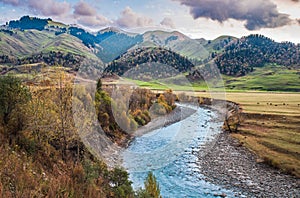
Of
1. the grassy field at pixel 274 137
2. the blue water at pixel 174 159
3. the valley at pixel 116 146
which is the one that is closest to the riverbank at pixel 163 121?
the valley at pixel 116 146

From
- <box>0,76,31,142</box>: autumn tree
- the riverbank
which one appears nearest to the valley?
<box>0,76,31,142</box>: autumn tree

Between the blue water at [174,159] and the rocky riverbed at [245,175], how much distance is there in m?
1.38

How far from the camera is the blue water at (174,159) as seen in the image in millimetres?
27062

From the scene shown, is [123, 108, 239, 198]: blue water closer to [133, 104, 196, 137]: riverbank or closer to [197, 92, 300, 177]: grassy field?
[133, 104, 196, 137]: riverbank

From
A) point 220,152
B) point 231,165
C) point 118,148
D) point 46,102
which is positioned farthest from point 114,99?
point 46,102

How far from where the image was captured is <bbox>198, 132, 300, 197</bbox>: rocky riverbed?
2716 cm

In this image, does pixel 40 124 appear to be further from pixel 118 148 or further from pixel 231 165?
pixel 231 165

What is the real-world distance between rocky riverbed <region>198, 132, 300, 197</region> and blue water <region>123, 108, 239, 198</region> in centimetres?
138

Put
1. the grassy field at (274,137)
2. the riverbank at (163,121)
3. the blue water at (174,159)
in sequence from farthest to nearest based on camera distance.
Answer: the riverbank at (163,121) < the grassy field at (274,137) < the blue water at (174,159)

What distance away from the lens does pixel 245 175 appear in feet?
104

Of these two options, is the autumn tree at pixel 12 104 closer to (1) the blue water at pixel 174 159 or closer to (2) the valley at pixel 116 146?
(2) the valley at pixel 116 146

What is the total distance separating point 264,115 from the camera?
211 ft

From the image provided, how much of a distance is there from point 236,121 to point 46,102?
46369 mm

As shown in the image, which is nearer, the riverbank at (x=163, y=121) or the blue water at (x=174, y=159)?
the blue water at (x=174, y=159)
